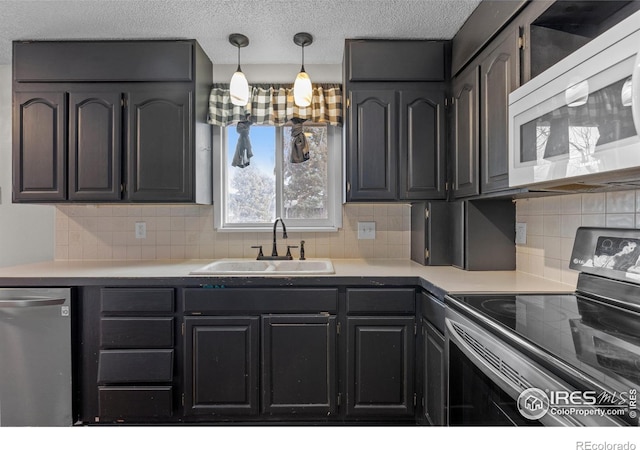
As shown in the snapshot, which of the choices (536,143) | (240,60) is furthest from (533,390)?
(240,60)

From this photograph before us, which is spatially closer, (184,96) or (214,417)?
(214,417)

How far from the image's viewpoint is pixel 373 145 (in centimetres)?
212

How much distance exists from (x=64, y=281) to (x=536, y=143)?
222 cm

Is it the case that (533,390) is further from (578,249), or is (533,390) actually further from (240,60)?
(240,60)

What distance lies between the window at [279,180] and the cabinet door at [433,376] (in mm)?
1137

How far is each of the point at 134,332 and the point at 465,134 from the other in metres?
2.06

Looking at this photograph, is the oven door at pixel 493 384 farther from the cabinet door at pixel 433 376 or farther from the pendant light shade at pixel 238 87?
the pendant light shade at pixel 238 87

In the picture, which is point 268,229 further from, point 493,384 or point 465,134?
point 493,384

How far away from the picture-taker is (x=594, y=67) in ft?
2.89

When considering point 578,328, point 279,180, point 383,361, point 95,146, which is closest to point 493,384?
point 578,328

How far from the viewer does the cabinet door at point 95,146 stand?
2107mm

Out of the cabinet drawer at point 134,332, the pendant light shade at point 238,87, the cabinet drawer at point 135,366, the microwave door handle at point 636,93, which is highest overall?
the pendant light shade at point 238,87

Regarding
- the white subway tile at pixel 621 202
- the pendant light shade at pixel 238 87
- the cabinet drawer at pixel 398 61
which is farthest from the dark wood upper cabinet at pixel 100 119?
the white subway tile at pixel 621 202

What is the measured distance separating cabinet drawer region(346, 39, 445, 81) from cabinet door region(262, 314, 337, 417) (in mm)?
1468
